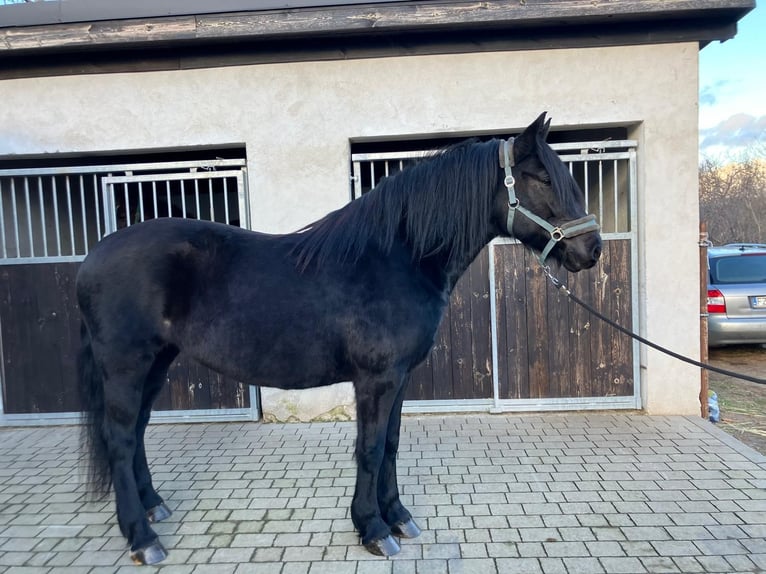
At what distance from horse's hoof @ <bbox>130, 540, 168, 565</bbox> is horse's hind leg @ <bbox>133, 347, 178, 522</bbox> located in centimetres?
40

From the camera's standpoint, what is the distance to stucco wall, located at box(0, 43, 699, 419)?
4539 millimetres

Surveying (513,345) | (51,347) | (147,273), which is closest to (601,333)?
(513,345)

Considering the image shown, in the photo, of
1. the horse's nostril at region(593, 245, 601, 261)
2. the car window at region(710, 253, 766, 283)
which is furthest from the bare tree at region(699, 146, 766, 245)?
the horse's nostril at region(593, 245, 601, 261)

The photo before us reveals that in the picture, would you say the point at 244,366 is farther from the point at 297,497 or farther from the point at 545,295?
the point at 545,295

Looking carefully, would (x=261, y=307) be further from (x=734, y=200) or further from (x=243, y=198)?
(x=734, y=200)

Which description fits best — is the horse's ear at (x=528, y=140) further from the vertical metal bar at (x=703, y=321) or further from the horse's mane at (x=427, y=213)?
the vertical metal bar at (x=703, y=321)

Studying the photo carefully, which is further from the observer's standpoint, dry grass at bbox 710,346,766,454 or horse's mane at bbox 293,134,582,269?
dry grass at bbox 710,346,766,454

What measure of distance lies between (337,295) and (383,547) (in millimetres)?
1351

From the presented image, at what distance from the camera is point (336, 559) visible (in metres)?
2.57

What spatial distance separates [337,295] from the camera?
269 centimetres

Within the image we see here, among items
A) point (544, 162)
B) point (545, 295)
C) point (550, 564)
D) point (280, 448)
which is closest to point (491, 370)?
point (545, 295)

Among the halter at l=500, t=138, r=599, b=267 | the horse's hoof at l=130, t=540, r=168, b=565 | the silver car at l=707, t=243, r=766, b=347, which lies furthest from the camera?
the silver car at l=707, t=243, r=766, b=347

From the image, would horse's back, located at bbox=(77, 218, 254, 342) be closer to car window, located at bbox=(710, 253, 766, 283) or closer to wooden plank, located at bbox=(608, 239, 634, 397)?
wooden plank, located at bbox=(608, 239, 634, 397)

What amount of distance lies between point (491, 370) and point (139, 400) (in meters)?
3.24
